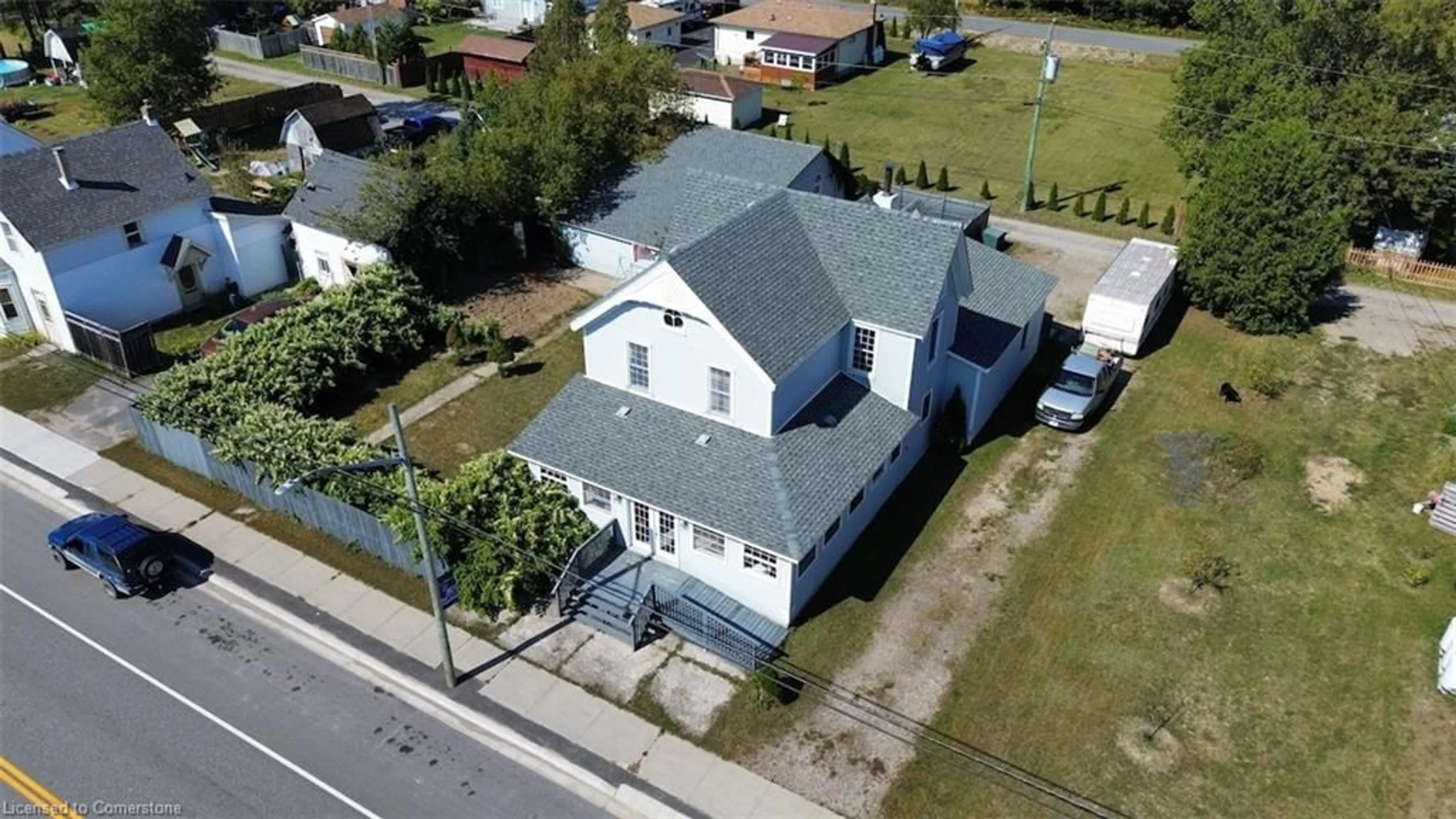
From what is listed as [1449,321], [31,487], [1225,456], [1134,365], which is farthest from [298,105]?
[1449,321]

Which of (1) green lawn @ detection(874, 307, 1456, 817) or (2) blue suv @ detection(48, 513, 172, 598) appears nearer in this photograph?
(1) green lawn @ detection(874, 307, 1456, 817)

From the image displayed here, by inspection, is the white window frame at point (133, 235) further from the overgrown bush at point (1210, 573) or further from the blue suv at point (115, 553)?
the overgrown bush at point (1210, 573)

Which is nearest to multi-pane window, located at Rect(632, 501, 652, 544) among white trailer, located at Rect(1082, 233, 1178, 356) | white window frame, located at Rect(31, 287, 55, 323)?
white trailer, located at Rect(1082, 233, 1178, 356)

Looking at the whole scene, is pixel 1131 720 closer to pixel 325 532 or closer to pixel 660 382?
pixel 660 382

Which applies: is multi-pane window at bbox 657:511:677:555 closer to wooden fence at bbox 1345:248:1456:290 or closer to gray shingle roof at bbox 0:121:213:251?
gray shingle roof at bbox 0:121:213:251

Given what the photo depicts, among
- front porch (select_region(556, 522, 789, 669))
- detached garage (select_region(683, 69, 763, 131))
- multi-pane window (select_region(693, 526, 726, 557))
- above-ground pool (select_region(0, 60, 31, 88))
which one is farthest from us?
above-ground pool (select_region(0, 60, 31, 88))

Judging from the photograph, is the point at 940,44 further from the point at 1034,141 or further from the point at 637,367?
the point at 637,367

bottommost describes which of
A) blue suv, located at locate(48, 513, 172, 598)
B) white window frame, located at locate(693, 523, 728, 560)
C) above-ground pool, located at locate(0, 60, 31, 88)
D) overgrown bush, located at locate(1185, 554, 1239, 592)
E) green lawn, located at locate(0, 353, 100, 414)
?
overgrown bush, located at locate(1185, 554, 1239, 592)
